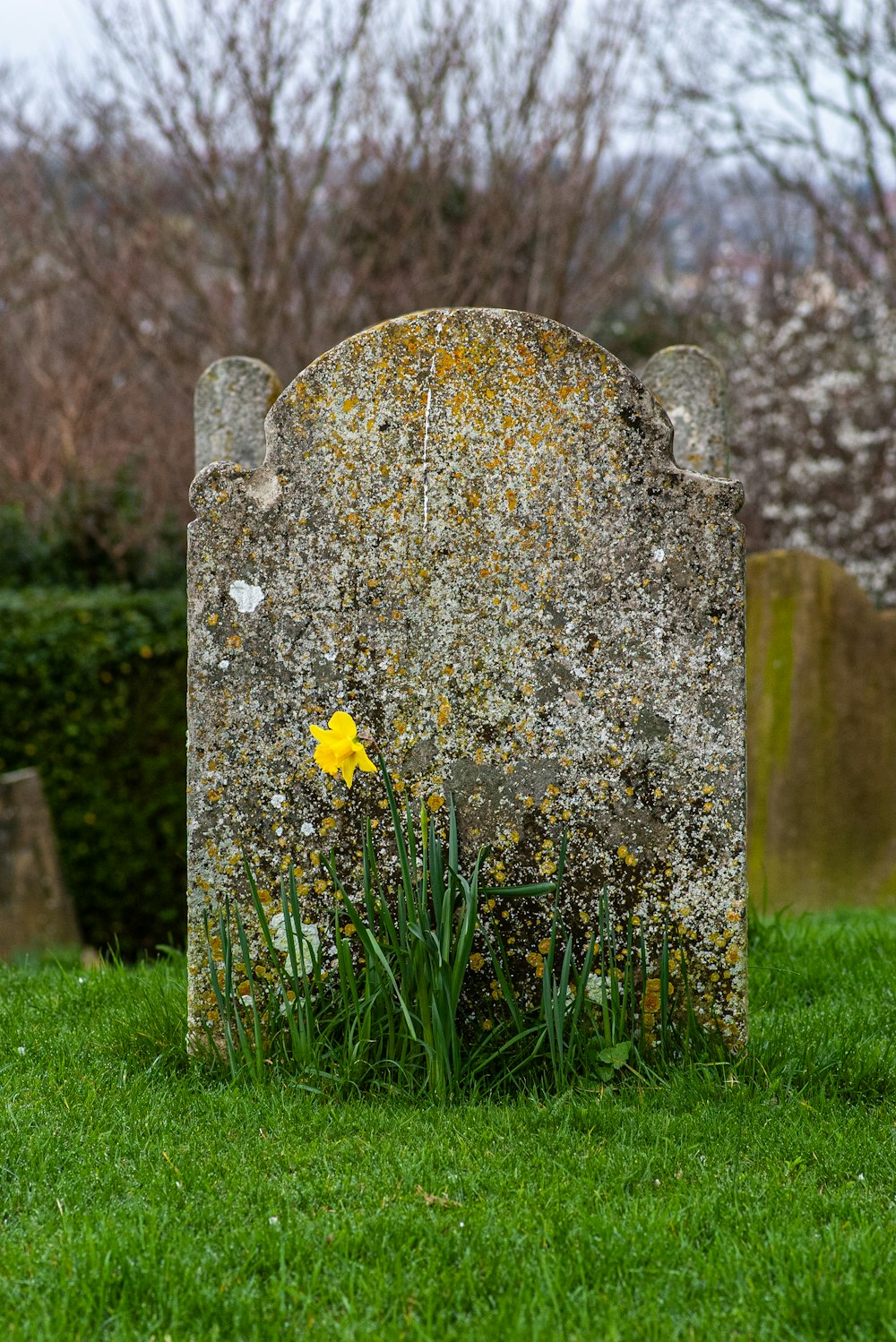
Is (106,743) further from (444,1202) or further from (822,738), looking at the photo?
(444,1202)

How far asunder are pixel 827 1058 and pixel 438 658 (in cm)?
131

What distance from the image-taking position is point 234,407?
432 centimetres

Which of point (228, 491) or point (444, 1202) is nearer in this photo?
point (444, 1202)

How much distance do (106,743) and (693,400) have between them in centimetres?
419

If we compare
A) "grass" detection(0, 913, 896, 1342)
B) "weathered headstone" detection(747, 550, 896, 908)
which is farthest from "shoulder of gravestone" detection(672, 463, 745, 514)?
"weathered headstone" detection(747, 550, 896, 908)

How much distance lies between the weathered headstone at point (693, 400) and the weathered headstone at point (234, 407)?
1.41 meters

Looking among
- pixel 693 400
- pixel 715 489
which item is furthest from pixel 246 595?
pixel 693 400

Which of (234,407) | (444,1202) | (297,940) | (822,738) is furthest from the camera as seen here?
(822,738)

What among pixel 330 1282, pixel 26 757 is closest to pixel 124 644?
pixel 26 757

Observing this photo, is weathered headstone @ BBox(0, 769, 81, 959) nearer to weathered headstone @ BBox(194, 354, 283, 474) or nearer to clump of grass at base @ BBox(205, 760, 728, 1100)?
weathered headstone @ BBox(194, 354, 283, 474)

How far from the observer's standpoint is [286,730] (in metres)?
2.83

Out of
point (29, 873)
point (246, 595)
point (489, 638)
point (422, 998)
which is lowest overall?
point (29, 873)

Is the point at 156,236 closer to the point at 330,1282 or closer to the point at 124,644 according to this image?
the point at 124,644

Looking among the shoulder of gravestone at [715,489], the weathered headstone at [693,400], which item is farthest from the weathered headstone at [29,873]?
the shoulder of gravestone at [715,489]
